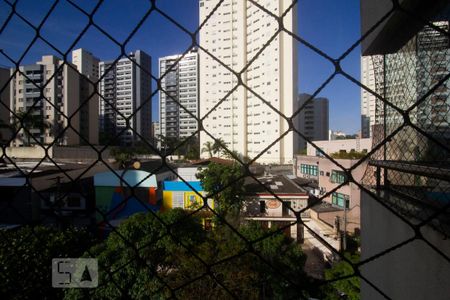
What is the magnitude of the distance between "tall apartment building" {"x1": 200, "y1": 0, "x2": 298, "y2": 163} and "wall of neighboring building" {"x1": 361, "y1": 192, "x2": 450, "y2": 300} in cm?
1487

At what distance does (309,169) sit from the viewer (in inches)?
385

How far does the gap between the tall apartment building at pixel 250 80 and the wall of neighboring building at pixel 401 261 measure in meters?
14.9

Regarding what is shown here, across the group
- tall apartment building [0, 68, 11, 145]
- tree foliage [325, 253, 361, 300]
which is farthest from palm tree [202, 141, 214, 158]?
tree foliage [325, 253, 361, 300]

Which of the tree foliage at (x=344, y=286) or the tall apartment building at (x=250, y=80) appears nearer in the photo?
the tree foliage at (x=344, y=286)

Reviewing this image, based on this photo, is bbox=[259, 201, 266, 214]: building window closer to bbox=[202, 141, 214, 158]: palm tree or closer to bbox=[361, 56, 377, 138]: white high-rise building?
bbox=[361, 56, 377, 138]: white high-rise building

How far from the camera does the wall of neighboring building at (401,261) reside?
389 mm

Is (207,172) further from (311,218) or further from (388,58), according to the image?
(388,58)

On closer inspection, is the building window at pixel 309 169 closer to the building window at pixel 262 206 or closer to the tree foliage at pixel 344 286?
the building window at pixel 262 206

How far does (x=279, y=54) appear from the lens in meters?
16.1

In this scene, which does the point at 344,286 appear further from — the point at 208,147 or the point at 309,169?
→ the point at 208,147

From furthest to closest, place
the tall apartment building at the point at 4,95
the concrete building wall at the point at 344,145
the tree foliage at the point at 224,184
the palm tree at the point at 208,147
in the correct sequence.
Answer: the palm tree at the point at 208,147 → the concrete building wall at the point at 344,145 → the tree foliage at the point at 224,184 → the tall apartment building at the point at 4,95

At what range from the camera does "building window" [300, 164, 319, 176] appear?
30.4ft

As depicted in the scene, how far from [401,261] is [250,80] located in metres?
15.7

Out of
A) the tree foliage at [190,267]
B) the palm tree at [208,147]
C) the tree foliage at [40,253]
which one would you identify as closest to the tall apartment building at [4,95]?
the tree foliage at [40,253]
